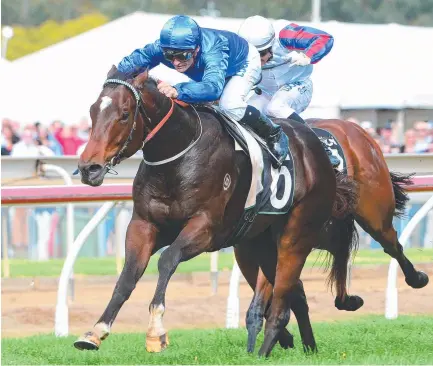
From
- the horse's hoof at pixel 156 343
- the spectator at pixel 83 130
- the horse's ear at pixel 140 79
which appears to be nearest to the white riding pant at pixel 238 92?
the horse's ear at pixel 140 79

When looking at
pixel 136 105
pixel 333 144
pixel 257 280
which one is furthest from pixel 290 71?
pixel 136 105

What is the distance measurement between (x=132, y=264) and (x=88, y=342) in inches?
21.7

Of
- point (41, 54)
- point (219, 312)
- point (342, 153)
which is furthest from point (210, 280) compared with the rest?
point (41, 54)

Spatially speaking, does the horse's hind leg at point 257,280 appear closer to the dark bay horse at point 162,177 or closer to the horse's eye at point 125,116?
the dark bay horse at point 162,177

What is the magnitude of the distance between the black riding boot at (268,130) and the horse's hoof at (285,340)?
3.76 feet

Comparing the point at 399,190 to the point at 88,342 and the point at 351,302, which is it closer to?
the point at 351,302

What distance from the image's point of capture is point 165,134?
5.86 metres

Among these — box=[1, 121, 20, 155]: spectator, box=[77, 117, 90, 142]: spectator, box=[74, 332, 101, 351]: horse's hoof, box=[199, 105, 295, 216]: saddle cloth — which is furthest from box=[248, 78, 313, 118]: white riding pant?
box=[77, 117, 90, 142]: spectator

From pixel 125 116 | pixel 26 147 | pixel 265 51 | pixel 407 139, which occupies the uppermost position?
pixel 125 116

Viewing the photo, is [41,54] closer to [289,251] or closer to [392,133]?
[392,133]

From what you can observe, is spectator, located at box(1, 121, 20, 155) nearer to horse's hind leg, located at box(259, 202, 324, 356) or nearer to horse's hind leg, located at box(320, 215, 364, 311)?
horse's hind leg, located at box(320, 215, 364, 311)

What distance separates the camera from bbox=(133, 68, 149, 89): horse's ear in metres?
5.75

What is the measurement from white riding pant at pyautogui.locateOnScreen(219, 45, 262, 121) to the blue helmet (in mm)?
447

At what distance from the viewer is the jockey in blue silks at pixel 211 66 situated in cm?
590
